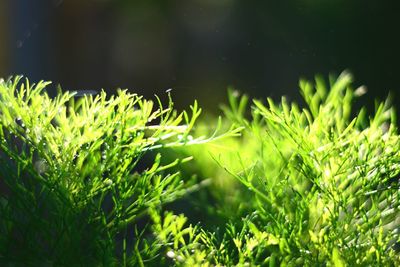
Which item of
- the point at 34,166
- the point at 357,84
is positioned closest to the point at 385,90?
the point at 357,84

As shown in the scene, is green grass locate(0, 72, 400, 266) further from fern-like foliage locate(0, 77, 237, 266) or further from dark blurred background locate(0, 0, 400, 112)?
dark blurred background locate(0, 0, 400, 112)

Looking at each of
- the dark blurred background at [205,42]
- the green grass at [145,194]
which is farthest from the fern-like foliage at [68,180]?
the dark blurred background at [205,42]

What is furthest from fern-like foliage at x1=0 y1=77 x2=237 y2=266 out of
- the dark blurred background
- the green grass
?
the dark blurred background

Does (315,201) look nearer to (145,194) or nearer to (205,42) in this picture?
(145,194)

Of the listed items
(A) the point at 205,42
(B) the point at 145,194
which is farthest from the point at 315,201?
(A) the point at 205,42

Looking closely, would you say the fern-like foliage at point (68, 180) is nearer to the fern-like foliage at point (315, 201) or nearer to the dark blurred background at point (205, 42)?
the fern-like foliage at point (315, 201)

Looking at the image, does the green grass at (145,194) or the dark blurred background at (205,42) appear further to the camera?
the dark blurred background at (205,42)

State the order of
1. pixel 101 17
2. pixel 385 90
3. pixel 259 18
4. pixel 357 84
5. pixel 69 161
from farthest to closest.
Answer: pixel 101 17 → pixel 259 18 → pixel 357 84 → pixel 385 90 → pixel 69 161

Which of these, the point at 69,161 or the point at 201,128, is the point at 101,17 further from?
the point at 69,161
